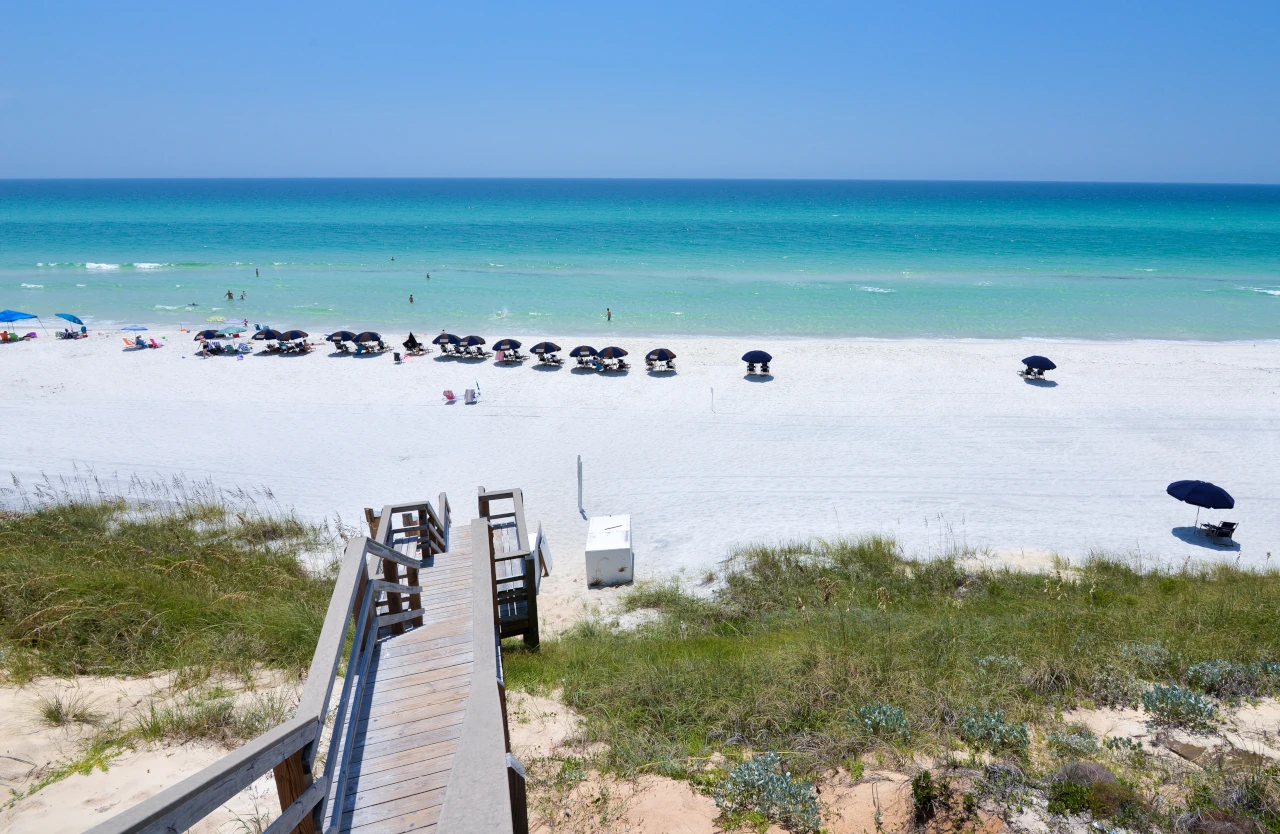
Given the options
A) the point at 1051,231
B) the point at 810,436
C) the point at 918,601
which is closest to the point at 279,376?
the point at 810,436

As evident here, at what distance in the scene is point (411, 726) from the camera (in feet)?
14.1

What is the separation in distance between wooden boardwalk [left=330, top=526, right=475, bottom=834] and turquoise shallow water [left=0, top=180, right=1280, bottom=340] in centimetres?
2696

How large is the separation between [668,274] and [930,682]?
4324 centimetres

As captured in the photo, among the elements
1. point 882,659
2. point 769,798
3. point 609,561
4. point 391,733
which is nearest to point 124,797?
point 391,733

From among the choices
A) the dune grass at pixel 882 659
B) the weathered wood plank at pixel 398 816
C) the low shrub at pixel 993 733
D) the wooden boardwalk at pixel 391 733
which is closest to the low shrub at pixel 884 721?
the dune grass at pixel 882 659

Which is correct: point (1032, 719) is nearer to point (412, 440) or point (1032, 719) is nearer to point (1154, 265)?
point (412, 440)

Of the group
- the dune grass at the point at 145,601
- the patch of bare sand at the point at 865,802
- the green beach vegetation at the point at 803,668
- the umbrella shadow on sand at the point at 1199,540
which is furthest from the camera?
the umbrella shadow on sand at the point at 1199,540

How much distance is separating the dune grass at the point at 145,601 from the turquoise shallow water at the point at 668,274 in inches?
846

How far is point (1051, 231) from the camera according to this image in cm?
7850

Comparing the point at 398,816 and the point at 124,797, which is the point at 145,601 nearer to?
the point at 124,797

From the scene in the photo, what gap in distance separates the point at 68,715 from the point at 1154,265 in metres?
64.4

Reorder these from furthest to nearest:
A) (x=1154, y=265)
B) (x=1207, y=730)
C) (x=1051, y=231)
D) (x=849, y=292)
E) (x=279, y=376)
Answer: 1. (x=1051, y=231)
2. (x=1154, y=265)
3. (x=849, y=292)
4. (x=279, y=376)
5. (x=1207, y=730)

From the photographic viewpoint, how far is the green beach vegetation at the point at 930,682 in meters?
5.08

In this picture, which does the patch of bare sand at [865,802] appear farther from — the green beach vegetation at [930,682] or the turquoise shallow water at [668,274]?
the turquoise shallow water at [668,274]
